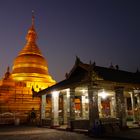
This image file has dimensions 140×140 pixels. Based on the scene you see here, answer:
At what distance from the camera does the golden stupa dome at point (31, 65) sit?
3838cm

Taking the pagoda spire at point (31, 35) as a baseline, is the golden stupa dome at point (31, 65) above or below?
below

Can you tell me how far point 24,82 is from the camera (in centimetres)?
3594

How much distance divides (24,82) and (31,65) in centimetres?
555

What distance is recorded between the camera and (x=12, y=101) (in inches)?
1230

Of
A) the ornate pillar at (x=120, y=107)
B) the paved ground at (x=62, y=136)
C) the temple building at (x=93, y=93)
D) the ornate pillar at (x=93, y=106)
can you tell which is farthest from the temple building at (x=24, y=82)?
the ornate pillar at (x=120, y=107)

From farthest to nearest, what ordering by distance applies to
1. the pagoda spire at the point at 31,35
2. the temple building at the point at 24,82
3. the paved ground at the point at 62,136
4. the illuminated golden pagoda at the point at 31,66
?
the pagoda spire at the point at 31,35, the illuminated golden pagoda at the point at 31,66, the temple building at the point at 24,82, the paved ground at the point at 62,136

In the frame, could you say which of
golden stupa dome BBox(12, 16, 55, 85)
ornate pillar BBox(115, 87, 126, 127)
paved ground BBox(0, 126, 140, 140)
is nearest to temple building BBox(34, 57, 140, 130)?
ornate pillar BBox(115, 87, 126, 127)

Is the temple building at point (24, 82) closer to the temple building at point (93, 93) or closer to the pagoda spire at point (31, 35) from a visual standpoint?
the pagoda spire at point (31, 35)

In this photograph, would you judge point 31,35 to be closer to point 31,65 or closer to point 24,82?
point 31,65

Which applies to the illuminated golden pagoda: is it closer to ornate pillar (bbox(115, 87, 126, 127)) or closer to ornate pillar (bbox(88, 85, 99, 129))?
ornate pillar (bbox(115, 87, 126, 127))

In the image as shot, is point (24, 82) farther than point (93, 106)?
Yes

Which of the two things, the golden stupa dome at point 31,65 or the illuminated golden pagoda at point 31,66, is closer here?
the illuminated golden pagoda at point 31,66

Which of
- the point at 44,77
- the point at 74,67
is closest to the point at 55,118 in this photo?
the point at 74,67

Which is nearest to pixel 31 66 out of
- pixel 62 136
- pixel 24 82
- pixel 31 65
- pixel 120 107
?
pixel 31 65
